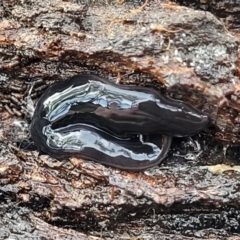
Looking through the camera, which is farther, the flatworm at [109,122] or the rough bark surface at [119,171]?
the flatworm at [109,122]

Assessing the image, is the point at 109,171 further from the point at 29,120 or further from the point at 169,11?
the point at 169,11

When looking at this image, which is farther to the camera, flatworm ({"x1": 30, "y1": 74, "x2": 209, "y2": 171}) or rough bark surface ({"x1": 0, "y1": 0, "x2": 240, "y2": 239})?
flatworm ({"x1": 30, "y1": 74, "x2": 209, "y2": 171})

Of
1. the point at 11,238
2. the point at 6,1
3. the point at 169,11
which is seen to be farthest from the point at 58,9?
the point at 11,238

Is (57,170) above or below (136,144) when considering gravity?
below
